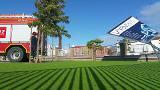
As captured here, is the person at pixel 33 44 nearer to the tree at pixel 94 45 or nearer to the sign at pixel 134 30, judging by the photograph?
the sign at pixel 134 30

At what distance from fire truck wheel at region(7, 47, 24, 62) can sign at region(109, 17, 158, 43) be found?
26.2 feet

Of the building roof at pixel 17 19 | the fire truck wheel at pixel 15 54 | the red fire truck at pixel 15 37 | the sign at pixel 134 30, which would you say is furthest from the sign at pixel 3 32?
the sign at pixel 134 30

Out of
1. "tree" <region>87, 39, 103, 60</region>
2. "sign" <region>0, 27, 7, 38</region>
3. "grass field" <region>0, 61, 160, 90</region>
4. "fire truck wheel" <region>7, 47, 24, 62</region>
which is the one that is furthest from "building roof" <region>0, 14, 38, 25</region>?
"grass field" <region>0, 61, 160, 90</region>

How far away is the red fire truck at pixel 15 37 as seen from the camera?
27031 millimetres

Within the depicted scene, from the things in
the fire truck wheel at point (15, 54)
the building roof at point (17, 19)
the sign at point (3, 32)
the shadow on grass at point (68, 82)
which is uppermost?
the building roof at point (17, 19)

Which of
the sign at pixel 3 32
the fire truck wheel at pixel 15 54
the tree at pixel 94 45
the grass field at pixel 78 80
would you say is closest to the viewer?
the grass field at pixel 78 80

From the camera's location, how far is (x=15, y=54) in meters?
27.0

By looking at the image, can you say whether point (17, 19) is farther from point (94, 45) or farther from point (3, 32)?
point (94, 45)

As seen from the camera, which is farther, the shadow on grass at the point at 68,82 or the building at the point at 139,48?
the building at the point at 139,48

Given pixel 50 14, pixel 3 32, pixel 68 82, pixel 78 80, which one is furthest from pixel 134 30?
pixel 68 82

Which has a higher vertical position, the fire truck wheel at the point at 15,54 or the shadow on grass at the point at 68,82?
the fire truck wheel at the point at 15,54

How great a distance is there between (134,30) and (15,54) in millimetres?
10562

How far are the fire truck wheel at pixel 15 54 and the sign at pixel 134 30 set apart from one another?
7.97 m

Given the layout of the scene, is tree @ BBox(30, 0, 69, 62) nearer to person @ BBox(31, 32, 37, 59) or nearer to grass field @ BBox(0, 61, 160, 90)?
person @ BBox(31, 32, 37, 59)
